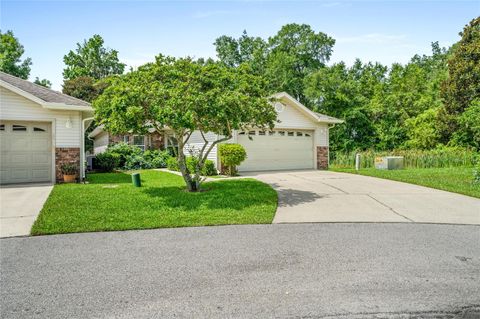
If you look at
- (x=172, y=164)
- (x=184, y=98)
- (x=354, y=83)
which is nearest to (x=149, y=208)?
(x=184, y=98)

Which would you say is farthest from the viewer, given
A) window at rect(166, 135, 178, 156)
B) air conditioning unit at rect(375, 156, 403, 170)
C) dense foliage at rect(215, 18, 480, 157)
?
dense foliage at rect(215, 18, 480, 157)

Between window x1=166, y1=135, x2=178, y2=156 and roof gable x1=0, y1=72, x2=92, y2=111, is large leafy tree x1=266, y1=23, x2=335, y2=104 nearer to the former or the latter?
window x1=166, y1=135, x2=178, y2=156

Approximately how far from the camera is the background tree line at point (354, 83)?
25.2m

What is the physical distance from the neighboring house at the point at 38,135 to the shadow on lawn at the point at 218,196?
4.18m

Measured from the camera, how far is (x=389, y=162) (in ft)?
60.4

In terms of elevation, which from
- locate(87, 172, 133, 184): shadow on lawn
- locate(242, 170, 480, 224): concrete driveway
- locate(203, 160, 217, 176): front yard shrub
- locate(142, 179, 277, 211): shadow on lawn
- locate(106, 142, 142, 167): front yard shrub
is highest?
locate(106, 142, 142, 167): front yard shrub

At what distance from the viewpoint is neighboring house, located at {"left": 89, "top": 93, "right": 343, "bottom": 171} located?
55.7 ft

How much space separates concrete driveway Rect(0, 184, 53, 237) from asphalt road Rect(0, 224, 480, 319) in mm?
714

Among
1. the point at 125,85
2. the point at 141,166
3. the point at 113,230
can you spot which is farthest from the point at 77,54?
the point at 113,230

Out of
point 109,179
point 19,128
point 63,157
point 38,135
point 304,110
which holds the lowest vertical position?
point 109,179

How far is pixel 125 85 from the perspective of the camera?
880cm

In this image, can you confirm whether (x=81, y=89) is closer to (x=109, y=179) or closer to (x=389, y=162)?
(x=109, y=179)

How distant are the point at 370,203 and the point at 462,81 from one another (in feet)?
73.3

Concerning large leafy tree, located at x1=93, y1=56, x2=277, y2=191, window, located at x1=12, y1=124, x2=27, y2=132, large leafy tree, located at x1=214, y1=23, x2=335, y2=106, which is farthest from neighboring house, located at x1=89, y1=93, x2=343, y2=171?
large leafy tree, located at x1=214, y1=23, x2=335, y2=106
